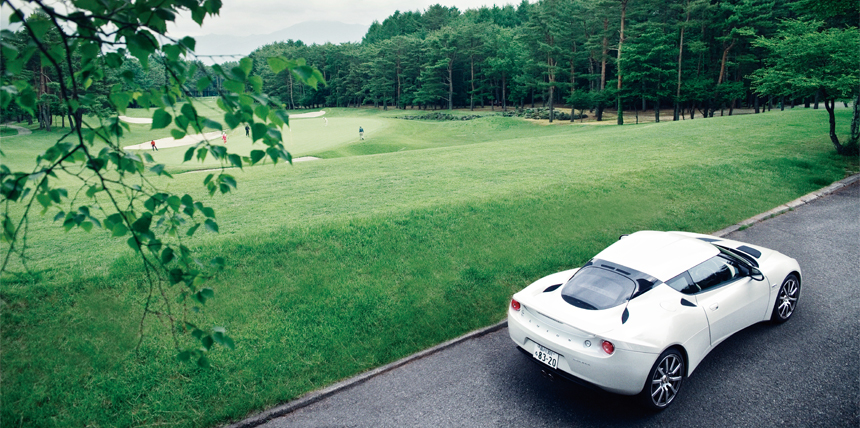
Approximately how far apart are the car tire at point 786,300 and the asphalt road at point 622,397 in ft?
0.45

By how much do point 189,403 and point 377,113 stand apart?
252ft

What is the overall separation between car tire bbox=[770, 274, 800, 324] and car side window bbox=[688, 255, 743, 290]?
3.54ft

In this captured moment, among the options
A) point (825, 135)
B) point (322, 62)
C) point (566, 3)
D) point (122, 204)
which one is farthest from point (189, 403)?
point (322, 62)

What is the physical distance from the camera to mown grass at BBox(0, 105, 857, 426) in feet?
17.7

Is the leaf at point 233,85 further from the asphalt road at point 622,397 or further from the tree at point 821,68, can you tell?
the tree at point 821,68

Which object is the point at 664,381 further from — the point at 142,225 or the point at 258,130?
the point at 142,225

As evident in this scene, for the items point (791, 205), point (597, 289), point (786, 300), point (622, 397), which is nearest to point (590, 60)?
point (791, 205)

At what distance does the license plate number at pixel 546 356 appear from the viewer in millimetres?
4836

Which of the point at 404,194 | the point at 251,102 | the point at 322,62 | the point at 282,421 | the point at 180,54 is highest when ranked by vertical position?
the point at 322,62

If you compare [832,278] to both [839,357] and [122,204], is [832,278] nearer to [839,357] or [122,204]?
[839,357]

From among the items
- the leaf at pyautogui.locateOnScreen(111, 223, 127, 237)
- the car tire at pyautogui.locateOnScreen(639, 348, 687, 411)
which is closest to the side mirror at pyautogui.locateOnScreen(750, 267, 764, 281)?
the car tire at pyautogui.locateOnScreen(639, 348, 687, 411)

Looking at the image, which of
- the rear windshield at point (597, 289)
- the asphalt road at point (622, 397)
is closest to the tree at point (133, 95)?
the asphalt road at point (622, 397)

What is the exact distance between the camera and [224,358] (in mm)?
5844

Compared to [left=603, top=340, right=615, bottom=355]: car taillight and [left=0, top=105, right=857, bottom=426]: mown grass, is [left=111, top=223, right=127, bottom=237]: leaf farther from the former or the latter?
[left=603, top=340, right=615, bottom=355]: car taillight
